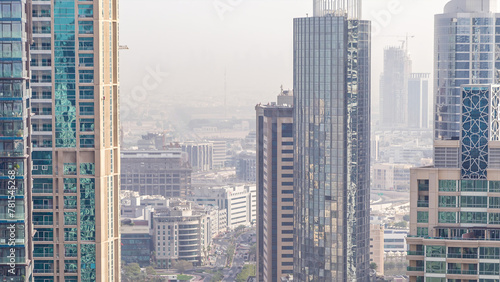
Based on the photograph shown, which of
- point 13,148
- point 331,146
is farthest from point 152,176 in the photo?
point 13,148

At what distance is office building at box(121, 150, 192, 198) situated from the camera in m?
93.8

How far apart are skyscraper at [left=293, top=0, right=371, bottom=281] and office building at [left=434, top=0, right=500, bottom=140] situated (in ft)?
26.8

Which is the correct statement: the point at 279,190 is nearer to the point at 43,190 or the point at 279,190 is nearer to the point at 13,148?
the point at 43,190

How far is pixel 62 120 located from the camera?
2462 centimetres

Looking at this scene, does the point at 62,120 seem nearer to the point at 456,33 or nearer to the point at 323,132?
the point at 323,132

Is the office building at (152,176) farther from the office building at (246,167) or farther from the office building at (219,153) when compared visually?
the office building at (219,153)

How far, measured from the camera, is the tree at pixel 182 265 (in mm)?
66938

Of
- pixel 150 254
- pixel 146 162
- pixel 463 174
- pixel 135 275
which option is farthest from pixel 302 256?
pixel 146 162

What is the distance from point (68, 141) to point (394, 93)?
87871 millimetres

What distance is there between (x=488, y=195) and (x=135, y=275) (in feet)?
138

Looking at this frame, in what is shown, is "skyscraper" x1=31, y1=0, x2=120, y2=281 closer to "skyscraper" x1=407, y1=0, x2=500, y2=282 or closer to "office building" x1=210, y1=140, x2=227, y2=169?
"skyscraper" x1=407, y1=0, x2=500, y2=282

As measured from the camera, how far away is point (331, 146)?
1487 inches

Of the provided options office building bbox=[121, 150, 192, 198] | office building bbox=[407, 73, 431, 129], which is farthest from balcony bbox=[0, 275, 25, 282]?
office building bbox=[407, 73, 431, 129]

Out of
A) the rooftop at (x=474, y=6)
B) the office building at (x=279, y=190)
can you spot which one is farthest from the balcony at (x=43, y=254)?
the rooftop at (x=474, y=6)
